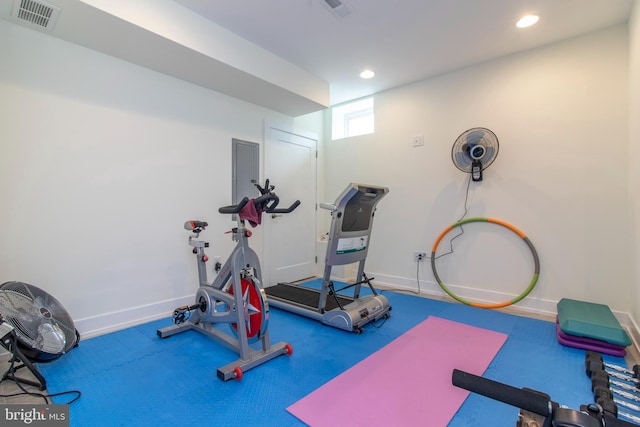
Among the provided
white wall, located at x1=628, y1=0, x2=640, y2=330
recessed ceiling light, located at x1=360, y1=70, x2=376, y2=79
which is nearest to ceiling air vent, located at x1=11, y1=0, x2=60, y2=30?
recessed ceiling light, located at x1=360, y1=70, x2=376, y2=79

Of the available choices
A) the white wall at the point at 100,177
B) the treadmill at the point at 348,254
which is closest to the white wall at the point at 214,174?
the white wall at the point at 100,177

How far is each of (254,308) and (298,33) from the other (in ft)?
8.94

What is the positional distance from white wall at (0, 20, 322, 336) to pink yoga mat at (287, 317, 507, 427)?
2.22 metres

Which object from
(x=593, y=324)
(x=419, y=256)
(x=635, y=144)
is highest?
(x=635, y=144)

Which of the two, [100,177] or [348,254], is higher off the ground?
[100,177]

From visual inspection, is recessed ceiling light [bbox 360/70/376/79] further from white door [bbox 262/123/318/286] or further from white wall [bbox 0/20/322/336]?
white wall [bbox 0/20/322/336]

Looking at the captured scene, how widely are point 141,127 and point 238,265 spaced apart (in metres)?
1.91

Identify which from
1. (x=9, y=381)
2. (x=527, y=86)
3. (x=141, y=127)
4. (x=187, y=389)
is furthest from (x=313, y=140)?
(x=9, y=381)

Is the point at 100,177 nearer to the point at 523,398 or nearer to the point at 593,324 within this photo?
the point at 523,398

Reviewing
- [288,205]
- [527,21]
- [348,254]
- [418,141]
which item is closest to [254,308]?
[348,254]

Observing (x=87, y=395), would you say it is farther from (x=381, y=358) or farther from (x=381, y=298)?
(x=381, y=298)

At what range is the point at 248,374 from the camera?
2.15 meters

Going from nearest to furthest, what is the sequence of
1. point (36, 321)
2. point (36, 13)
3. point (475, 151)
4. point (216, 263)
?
point (36, 321) → point (36, 13) → point (475, 151) → point (216, 263)

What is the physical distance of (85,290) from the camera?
276 cm
